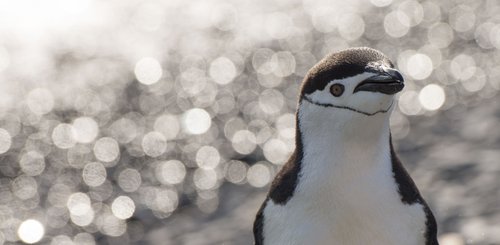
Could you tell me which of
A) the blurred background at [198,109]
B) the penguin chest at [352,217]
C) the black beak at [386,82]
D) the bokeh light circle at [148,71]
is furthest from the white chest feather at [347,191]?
the bokeh light circle at [148,71]

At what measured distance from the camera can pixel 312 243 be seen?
20.2 feet

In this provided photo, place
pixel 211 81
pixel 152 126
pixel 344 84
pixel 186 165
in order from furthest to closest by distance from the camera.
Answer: pixel 211 81
pixel 152 126
pixel 186 165
pixel 344 84

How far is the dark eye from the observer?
5.87m

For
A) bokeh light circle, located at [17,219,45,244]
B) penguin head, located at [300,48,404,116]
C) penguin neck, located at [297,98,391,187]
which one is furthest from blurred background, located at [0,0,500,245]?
penguin head, located at [300,48,404,116]

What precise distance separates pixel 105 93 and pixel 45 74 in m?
1.18

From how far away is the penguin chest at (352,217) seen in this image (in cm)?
600

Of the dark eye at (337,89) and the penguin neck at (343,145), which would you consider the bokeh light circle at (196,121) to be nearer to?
the penguin neck at (343,145)

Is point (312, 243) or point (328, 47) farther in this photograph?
point (328, 47)

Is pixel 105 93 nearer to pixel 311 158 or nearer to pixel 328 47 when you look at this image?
pixel 328 47

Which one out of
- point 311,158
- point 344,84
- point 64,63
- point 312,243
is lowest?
point 64,63

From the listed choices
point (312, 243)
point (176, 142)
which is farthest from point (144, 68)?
point (312, 243)

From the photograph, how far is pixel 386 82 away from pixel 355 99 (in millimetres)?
201

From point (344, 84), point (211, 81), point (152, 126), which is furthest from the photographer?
point (211, 81)

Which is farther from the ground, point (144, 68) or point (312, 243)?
point (312, 243)
